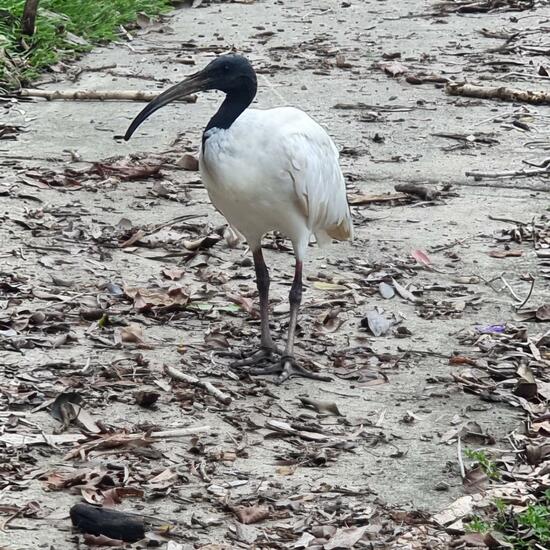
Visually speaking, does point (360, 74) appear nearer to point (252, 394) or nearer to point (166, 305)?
point (166, 305)

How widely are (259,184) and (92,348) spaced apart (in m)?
1.15

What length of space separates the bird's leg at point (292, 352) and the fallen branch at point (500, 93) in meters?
5.13

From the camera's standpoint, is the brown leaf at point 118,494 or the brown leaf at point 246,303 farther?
the brown leaf at point 246,303

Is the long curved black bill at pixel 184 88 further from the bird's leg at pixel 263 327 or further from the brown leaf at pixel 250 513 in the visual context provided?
the brown leaf at pixel 250 513

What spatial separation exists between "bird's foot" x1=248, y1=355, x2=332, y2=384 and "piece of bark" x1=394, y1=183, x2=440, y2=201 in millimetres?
2873

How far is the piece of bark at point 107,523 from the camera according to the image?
4582 mm

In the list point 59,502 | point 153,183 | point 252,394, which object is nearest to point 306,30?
point 153,183

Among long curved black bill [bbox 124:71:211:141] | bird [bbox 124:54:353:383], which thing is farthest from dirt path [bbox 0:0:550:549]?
long curved black bill [bbox 124:71:211:141]

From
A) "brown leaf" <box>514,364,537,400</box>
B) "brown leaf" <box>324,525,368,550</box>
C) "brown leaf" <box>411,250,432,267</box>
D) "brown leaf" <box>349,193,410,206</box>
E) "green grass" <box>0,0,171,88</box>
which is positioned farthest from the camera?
"green grass" <box>0,0,171,88</box>

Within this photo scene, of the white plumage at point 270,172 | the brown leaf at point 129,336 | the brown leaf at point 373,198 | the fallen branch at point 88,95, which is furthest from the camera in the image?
the fallen branch at point 88,95

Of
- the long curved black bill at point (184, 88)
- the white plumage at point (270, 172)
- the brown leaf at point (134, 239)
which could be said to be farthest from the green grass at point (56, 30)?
the white plumage at point (270, 172)

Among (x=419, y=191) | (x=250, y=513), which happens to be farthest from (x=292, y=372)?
(x=419, y=191)

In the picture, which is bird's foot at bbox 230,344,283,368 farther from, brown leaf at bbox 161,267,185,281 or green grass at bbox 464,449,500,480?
green grass at bbox 464,449,500,480

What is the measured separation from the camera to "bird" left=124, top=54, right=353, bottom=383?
6.23 m
